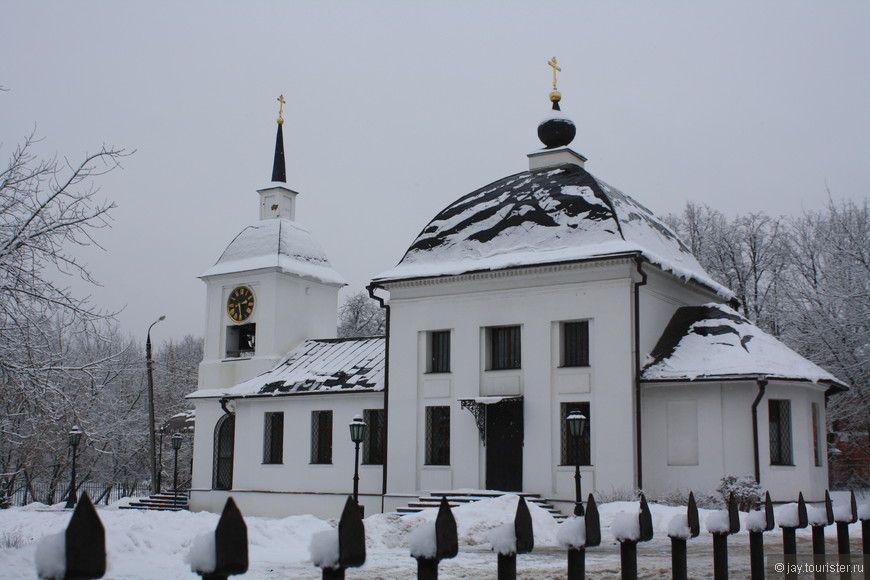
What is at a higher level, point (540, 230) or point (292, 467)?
point (540, 230)

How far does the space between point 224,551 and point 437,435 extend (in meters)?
23.1

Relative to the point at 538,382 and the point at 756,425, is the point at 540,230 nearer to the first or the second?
the point at 538,382

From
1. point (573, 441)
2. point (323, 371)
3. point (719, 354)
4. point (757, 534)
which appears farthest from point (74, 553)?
point (323, 371)

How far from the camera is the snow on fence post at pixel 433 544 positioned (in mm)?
3221

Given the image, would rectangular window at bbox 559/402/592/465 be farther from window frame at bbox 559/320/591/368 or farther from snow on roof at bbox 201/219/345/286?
snow on roof at bbox 201/219/345/286

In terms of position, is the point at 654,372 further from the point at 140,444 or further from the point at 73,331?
the point at 140,444

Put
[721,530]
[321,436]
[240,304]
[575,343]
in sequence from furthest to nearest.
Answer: [240,304] < [321,436] < [575,343] < [721,530]

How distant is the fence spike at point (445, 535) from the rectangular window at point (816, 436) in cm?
2257

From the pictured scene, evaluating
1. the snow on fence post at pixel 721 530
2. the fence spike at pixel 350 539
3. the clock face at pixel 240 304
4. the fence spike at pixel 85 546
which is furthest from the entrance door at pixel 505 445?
the fence spike at pixel 85 546

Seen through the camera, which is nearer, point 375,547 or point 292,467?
point 375,547

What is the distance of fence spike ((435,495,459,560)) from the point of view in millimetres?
3271

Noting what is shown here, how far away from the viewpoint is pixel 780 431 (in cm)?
2286

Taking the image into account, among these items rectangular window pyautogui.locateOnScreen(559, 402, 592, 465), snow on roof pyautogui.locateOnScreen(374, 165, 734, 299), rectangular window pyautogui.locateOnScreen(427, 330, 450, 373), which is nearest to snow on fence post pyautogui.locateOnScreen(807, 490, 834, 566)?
snow on roof pyautogui.locateOnScreen(374, 165, 734, 299)

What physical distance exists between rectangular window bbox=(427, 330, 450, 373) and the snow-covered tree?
3291 centimetres
